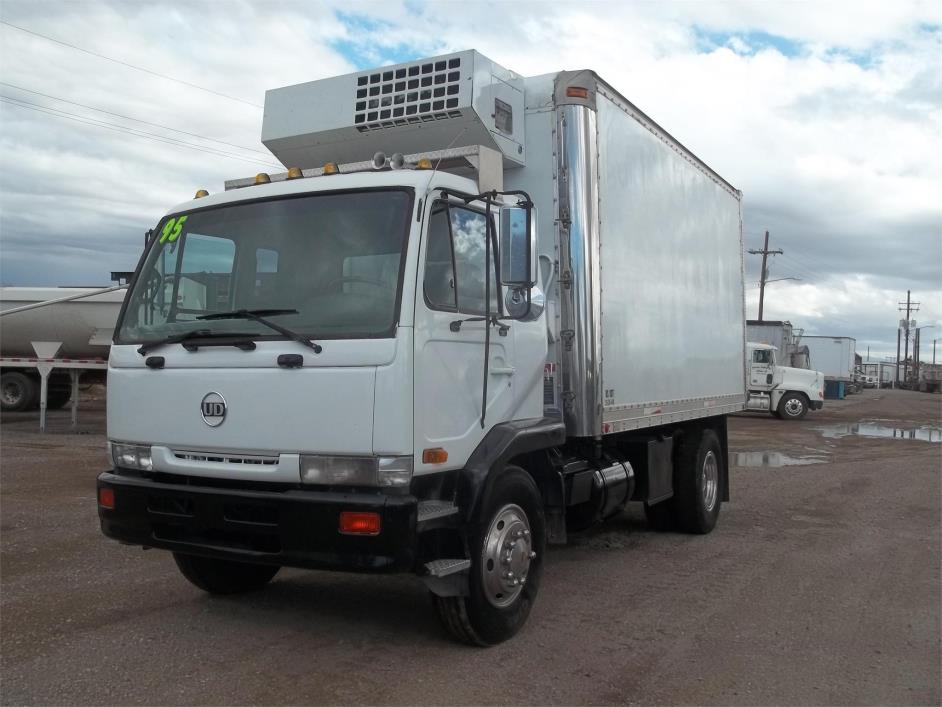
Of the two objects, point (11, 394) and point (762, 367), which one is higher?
point (762, 367)

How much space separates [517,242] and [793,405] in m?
24.8

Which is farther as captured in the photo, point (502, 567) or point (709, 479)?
point (709, 479)

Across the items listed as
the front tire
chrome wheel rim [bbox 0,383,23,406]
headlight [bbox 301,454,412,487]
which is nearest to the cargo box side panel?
headlight [bbox 301,454,412,487]

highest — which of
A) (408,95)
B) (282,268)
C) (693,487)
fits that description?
(408,95)

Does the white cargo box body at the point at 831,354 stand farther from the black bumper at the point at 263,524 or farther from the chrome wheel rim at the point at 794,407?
the black bumper at the point at 263,524

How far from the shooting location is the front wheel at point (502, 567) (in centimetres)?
453

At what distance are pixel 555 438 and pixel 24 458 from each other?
35.4 ft

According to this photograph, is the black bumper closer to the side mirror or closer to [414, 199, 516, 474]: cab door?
[414, 199, 516, 474]: cab door

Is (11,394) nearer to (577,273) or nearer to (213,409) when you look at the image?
(213,409)

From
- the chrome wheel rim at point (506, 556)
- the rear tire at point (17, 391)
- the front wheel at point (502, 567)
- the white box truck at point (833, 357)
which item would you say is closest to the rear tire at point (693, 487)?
the front wheel at point (502, 567)

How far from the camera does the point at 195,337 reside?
14.5ft

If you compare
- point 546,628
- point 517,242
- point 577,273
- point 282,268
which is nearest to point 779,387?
point 577,273

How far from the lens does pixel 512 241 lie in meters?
4.48

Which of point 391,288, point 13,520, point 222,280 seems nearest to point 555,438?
point 391,288
